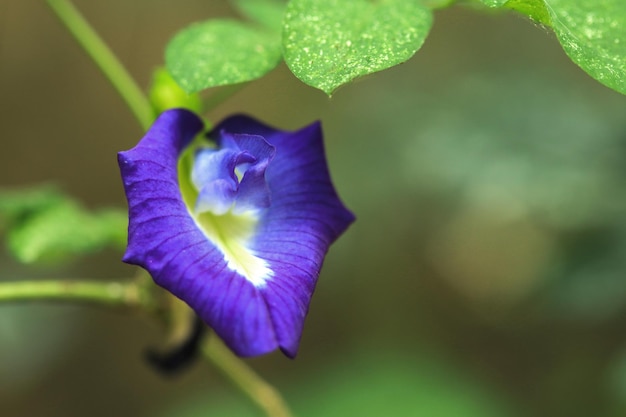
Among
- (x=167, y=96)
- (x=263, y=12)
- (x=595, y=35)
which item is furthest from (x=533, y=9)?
(x=263, y=12)

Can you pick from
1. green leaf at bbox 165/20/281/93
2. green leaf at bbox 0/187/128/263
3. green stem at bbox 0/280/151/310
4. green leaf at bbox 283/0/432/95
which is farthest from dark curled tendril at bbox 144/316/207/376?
green leaf at bbox 283/0/432/95

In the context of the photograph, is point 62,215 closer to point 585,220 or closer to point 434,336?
point 585,220

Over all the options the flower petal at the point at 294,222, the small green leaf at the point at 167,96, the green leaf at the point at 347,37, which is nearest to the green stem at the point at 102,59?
the small green leaf at the point at 167,96

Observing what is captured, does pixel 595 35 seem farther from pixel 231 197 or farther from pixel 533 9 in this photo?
pixel 231 197

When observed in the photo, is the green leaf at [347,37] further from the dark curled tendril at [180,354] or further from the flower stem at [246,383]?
the flower stem at [246,383]

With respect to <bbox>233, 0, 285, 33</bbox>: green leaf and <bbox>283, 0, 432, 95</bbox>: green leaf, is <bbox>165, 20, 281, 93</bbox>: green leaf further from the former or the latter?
<bbox>233, 0, 285, 33</bbox>: green leaf
